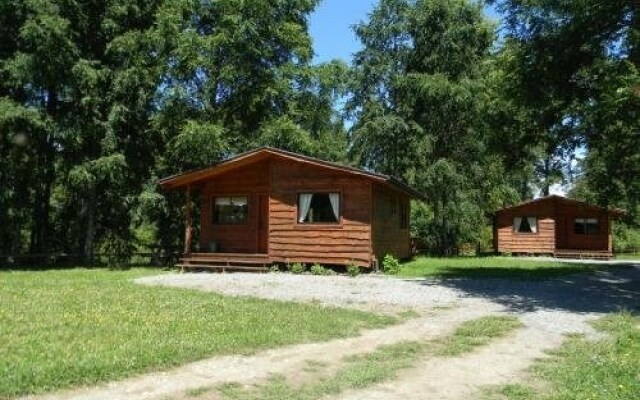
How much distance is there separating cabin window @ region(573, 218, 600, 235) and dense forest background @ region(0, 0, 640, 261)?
366cm

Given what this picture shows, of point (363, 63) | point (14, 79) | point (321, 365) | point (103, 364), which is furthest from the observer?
point (363, 63)

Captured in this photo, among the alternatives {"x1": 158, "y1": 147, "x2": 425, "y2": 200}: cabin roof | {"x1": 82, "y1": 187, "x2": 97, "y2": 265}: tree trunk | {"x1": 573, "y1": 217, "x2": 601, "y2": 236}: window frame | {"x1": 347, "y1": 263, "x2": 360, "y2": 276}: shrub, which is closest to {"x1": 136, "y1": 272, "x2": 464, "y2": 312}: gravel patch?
{"x1": 347, "y1": 263, "x2": 360, "y2": 276}: shrub

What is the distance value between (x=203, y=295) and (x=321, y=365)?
7.34 m

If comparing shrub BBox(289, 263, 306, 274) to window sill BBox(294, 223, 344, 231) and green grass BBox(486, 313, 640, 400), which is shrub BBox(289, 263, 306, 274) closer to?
window sill BBox(294, 223, 344, 231)

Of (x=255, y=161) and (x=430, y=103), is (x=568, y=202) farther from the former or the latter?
(x=255, y=161)

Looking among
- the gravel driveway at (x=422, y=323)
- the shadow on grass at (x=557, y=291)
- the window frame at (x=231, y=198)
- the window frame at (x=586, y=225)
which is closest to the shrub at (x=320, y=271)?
the gravel driveway at (x=422, y=323)

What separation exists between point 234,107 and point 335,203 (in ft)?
36.7

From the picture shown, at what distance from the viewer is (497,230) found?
39719mm

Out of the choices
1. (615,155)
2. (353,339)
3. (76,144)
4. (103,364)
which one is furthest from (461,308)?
(76,144)

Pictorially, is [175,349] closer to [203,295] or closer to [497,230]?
[203,295]

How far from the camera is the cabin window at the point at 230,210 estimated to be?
77.0 ft

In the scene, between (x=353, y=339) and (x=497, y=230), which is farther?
(x=497, y=230)

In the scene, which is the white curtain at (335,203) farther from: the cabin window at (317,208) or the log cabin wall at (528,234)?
the log cabin wall at (528,234)

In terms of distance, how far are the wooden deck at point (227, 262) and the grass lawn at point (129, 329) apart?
6.85 meters
